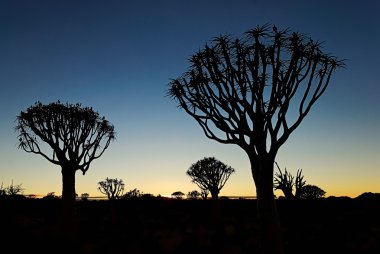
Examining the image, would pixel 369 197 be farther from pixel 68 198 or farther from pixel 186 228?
pixel 68 198

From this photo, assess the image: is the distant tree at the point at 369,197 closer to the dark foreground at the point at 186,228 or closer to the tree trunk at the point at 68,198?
the dark foreground at the point at 186,228

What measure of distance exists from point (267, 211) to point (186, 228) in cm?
676

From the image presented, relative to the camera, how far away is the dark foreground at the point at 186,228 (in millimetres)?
10117

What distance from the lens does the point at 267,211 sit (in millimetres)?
8820

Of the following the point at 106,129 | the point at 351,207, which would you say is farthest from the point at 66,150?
the point at 351,207

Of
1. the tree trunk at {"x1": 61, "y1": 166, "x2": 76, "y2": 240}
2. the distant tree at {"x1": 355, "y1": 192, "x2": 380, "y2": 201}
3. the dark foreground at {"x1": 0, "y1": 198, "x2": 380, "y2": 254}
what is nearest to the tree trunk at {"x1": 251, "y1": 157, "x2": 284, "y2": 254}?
the dark foreground at {"x1": 0, "y1": 198, "x2": 380, "y2": 254}

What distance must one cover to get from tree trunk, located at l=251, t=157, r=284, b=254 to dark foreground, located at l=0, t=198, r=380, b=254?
1.57 meters

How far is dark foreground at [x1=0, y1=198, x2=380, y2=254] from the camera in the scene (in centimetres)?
1012

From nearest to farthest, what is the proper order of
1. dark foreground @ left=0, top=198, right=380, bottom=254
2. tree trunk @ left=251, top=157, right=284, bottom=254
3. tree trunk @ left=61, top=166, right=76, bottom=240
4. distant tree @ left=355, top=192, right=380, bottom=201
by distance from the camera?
tree trunk @ left=251, top=157, right=284, bottom=254 < dark foreground @ left=0, top=198, right=380, bottom=254 < tree trunk @ left=61, top=166, right=76, bottom=240 < distant tree @ left=355, top=192, right=380, bottom=201

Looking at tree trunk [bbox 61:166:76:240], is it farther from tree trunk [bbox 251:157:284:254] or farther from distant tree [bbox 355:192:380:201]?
distant tree [bbox 355:192:380:201]

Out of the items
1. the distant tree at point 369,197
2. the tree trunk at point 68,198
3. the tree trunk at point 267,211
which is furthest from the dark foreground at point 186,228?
the tree trunk at point 267,211

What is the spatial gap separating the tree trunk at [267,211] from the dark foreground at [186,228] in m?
1.57

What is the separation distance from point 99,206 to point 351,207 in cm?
1518

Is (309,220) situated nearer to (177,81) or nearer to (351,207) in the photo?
(351,207)
